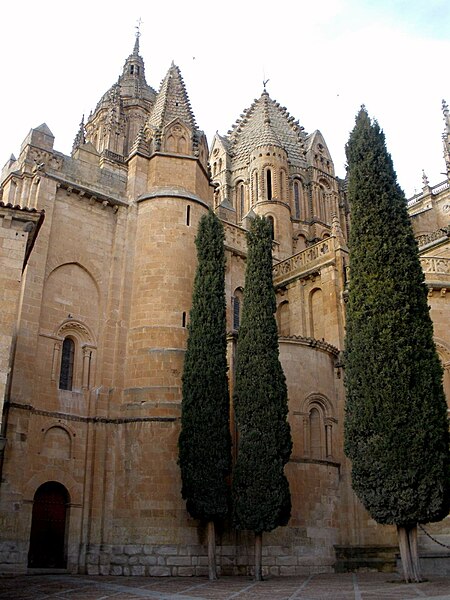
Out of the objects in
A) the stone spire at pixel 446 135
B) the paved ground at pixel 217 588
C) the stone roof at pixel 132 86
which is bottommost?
the paved ground at pixel 217 588

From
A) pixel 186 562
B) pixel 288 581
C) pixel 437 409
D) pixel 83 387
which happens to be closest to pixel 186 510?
pixel 186 562

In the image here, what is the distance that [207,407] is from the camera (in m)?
18.6

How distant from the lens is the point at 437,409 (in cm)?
1503

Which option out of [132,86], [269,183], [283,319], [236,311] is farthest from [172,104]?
[132,86]

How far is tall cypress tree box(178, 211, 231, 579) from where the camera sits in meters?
17.9

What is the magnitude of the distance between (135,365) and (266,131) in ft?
77.5

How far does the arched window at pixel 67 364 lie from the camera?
20.5 m

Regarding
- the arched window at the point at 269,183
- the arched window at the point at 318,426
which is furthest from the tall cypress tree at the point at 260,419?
the arched window at the point at 269,183

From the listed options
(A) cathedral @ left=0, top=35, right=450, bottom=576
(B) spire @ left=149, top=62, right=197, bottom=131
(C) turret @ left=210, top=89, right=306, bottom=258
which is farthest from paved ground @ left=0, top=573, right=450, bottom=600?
(C) turret @ left=210, top=89, right=306, bottom=258

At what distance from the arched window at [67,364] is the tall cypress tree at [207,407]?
4.18 m

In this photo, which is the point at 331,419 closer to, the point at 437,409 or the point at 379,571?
the point at 379,571

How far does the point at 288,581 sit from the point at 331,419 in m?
6.69

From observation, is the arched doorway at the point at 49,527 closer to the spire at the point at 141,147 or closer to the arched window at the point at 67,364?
the arched window at the point at 67,364

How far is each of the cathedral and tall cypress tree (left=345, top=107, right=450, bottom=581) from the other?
5163 mm
